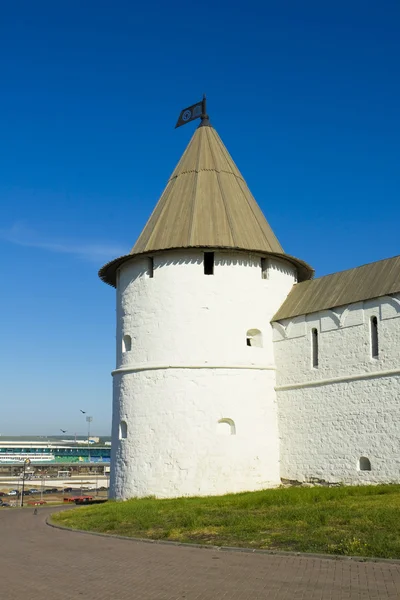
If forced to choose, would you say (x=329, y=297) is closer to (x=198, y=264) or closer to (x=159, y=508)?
(x=198, y=264)

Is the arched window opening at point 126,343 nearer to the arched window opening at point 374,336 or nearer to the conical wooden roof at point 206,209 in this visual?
the conical wooden roof at point 206,209

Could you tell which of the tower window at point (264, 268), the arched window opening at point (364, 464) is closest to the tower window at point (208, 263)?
the tower window at point (264, 268)

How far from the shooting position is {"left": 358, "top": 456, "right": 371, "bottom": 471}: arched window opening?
1791cm

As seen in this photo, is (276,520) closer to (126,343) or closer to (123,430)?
(123,430)

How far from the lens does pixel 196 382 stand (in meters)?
20.0

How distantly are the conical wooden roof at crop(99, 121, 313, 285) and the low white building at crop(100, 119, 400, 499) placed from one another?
0.06m

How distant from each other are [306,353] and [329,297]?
1842 mm

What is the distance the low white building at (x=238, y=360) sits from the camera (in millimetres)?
18422

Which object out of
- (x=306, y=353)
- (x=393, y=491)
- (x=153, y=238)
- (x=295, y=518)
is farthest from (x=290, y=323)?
(x=295, y=518)

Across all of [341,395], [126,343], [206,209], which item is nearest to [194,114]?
[206,209]

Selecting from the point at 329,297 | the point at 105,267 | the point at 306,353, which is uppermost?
the point at 105,267

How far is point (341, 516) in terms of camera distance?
1220 centimetres

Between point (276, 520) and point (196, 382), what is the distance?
764 cm

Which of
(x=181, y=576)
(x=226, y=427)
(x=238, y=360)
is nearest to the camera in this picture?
(x=181, y=576)
